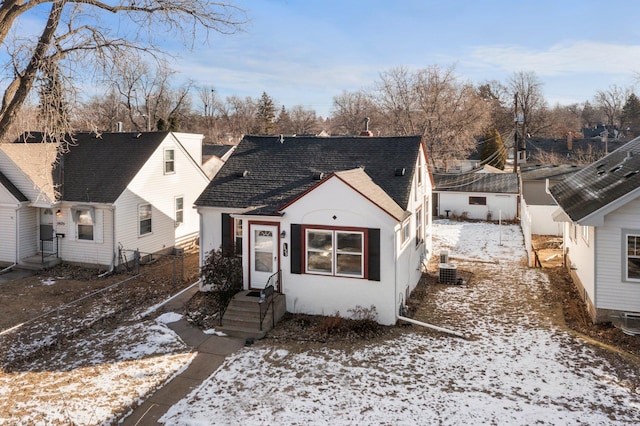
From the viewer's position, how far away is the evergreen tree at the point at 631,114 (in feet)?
220

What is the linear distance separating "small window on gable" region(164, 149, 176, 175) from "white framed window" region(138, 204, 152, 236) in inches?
81.4

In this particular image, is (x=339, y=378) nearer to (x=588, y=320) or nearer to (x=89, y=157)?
(x=588, y=320)

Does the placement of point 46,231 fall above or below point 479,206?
below

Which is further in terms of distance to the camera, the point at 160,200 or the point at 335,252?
the point at 160,200

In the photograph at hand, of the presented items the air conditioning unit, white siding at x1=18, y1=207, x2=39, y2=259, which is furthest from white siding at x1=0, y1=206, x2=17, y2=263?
the air conditioning unit

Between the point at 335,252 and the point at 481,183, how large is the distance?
23.9 metres

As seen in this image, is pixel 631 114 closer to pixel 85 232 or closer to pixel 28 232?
pixel 85 232

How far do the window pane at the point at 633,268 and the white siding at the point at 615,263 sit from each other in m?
0.18

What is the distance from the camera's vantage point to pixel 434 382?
28.7 feet

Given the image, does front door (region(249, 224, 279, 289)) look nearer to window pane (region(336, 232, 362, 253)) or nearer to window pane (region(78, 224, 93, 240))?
window pane (region(336, 232, 362, 253))

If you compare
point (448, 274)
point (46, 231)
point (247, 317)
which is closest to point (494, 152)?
point (448, 274)

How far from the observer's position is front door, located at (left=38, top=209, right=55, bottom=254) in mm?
18688

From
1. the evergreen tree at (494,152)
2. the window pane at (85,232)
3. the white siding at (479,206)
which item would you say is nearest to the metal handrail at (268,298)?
the window pane at (85,232)

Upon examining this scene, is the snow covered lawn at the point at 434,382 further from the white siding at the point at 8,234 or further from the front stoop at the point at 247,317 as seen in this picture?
the white siding at the point at 8,234
